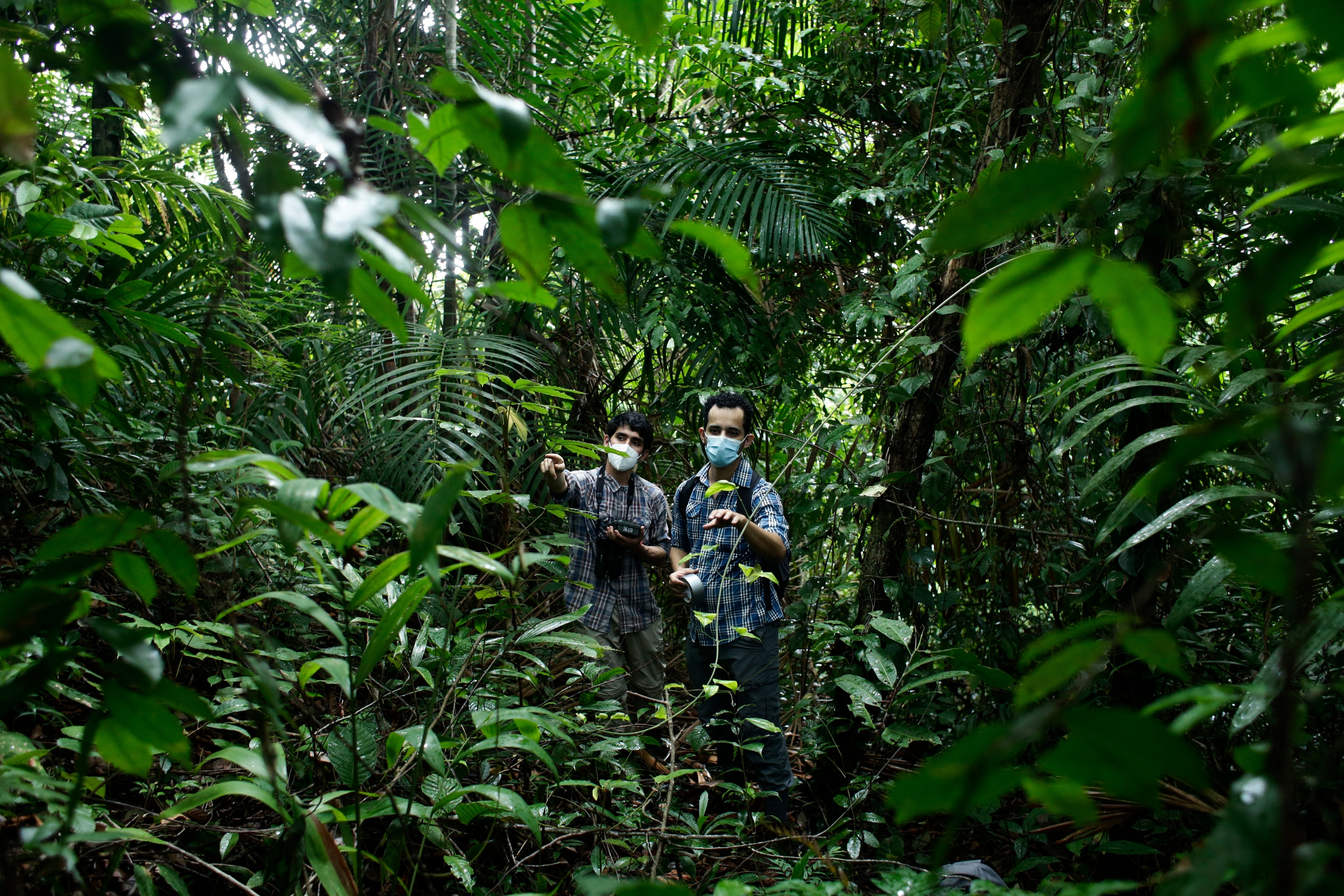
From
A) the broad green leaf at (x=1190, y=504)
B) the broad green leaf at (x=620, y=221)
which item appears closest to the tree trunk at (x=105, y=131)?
the broad green leaf at (x=620, y=221)

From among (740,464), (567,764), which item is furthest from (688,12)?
(567,764)

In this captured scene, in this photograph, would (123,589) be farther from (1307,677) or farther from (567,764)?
(1307,677)

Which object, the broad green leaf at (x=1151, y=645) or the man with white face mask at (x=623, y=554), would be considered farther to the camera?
the man with white face mask at (x=623, y=554)

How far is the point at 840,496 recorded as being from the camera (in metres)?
2.53

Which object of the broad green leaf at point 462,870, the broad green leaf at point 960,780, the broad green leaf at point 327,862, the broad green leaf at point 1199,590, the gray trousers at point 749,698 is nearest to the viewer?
the broad green leaf at point 960,780

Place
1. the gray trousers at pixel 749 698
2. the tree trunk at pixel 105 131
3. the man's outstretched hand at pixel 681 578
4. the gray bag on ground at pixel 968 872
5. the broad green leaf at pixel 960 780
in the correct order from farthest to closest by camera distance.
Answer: the tree trunk at pixel 105 131, the man's outstretched hand at pixel 681 578, the gray trousers at pixel 749 698, the gray bag on ground at pixel 968 872, the broad green leaf at pixel 960 780

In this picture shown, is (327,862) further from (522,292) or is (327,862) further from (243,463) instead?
(522,292)

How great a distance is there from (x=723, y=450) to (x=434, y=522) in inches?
94.1

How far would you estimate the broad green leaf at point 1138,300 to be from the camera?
1.35ft

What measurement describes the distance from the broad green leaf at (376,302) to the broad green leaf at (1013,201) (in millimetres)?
327

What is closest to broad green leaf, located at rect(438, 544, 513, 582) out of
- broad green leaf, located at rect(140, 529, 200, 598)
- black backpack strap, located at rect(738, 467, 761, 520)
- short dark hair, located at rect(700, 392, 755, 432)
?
broad green leaf, located at rect(140, 529, 200, 598)

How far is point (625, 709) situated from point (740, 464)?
3.11 feet

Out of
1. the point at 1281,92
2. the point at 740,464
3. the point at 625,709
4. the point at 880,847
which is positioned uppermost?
the point at 740,464

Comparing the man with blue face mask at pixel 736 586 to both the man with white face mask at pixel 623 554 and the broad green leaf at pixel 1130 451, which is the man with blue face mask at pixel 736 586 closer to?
the man with white face mask at pixel 623 554
